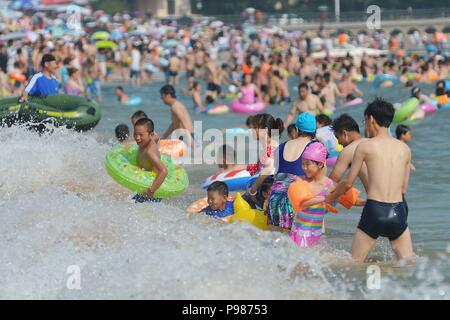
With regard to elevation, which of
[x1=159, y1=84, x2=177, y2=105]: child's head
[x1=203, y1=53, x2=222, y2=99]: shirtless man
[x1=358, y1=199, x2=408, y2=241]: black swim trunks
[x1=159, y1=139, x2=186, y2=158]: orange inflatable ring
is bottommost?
[x1=203, y1=53, x2=222, y2=99]: shirtless man

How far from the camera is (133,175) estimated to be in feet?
25.8

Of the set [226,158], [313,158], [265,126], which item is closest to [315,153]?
[313,158]

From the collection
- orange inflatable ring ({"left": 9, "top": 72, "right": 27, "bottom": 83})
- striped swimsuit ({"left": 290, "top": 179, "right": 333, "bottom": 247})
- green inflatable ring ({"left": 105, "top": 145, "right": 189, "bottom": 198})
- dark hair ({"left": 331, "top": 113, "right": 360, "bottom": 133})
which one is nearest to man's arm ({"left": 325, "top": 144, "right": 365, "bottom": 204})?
striped swimsuit ({"left": 290, "top": 179, "right": 333, "bottom": 247})

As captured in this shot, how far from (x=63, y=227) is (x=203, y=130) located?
9.66m

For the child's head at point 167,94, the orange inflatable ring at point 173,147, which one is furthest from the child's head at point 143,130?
the orange inflatable ring at point 173,147

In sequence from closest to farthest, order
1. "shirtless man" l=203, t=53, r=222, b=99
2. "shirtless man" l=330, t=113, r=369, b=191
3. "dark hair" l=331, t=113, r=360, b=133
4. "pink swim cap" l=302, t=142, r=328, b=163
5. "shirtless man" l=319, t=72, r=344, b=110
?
"shirtless man" l=330, t=113, r=369, b=191
"pink swim cap" l=302, t=142, r=328, b=163
"dark hair" l=331, t=113, r=360, b=133
"shirtless man" l=319, t=72, r=344, b=110
"shirtless man" l=203, t=53, r=222, b=99

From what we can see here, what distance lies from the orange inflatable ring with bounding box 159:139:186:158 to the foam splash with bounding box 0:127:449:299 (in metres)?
3.45

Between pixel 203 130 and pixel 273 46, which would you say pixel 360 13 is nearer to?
pixel 273 46

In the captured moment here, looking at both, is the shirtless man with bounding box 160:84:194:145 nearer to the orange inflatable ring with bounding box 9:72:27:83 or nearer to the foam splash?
the foam splash

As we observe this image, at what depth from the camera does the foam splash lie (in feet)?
19.5

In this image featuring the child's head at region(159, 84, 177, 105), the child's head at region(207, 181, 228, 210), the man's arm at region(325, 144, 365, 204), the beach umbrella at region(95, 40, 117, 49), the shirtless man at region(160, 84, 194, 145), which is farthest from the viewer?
the beach umbrella at region(95, 40, 117, 49)

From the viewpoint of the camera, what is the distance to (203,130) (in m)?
17.1

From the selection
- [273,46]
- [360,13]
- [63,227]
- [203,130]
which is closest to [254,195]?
[63,227]

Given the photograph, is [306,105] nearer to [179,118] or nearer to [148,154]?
[179,118]
